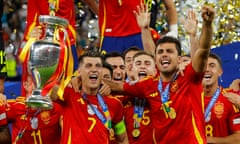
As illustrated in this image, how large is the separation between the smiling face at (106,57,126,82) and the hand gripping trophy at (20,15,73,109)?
8.21 feet

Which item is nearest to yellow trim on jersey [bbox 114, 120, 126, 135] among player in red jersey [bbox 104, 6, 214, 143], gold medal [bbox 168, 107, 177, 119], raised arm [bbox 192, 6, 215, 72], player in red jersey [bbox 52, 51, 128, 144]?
player in red jersey [bbox 52, 51, 128, 144]

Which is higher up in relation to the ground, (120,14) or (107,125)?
(120,14)

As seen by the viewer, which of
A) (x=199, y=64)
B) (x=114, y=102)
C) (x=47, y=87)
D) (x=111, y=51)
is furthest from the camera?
(x=111, y=51)

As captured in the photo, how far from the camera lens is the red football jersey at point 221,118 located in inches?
437

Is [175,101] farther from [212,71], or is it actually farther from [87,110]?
[212,71]

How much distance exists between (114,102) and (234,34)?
21.5ft

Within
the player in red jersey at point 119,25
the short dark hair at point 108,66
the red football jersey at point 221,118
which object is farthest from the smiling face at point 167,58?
the player in red jersey at point 119,25

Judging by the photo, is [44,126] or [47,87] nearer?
[47,87]

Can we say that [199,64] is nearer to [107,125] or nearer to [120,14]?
[107,125]

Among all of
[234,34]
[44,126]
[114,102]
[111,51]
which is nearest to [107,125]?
[114,102]

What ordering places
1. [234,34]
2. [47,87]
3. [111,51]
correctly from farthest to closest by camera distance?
[234,34] < [111,51] < [47,87]

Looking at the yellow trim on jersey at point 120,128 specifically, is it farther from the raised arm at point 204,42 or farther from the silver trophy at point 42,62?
the silver trophy at point 42,62

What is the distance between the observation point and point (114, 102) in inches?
414

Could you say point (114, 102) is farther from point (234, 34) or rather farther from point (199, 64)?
point (234, 34)
